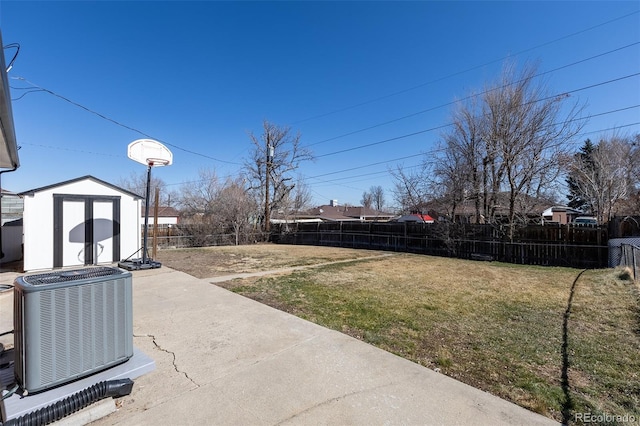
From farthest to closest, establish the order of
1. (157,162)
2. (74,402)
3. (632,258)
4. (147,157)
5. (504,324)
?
(157,162) → (147,157) → (632,258) → (504,324) → (74,402)

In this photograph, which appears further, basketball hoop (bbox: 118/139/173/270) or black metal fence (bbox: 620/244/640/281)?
basketball hoop (bbox: 118/139/173/270)

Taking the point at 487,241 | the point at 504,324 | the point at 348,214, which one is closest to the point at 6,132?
the point at 504,324

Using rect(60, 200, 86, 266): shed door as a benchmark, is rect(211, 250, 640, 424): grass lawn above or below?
below

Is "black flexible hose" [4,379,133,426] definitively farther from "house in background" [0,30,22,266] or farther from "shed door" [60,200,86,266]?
"shed door" [60,200,86,266]

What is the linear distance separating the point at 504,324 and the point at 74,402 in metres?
4.81

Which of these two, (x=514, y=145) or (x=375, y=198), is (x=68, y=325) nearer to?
(x=514, y=145)

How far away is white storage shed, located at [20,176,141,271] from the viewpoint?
24.9 feet

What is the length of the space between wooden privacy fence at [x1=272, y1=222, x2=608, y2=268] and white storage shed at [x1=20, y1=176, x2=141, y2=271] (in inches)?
436

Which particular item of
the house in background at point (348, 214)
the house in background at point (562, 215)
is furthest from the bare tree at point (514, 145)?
the house in background at point (348, 214)

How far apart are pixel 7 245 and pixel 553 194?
2093 centimetres

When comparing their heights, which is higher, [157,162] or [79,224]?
[157,162]

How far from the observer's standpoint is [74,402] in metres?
1.96
